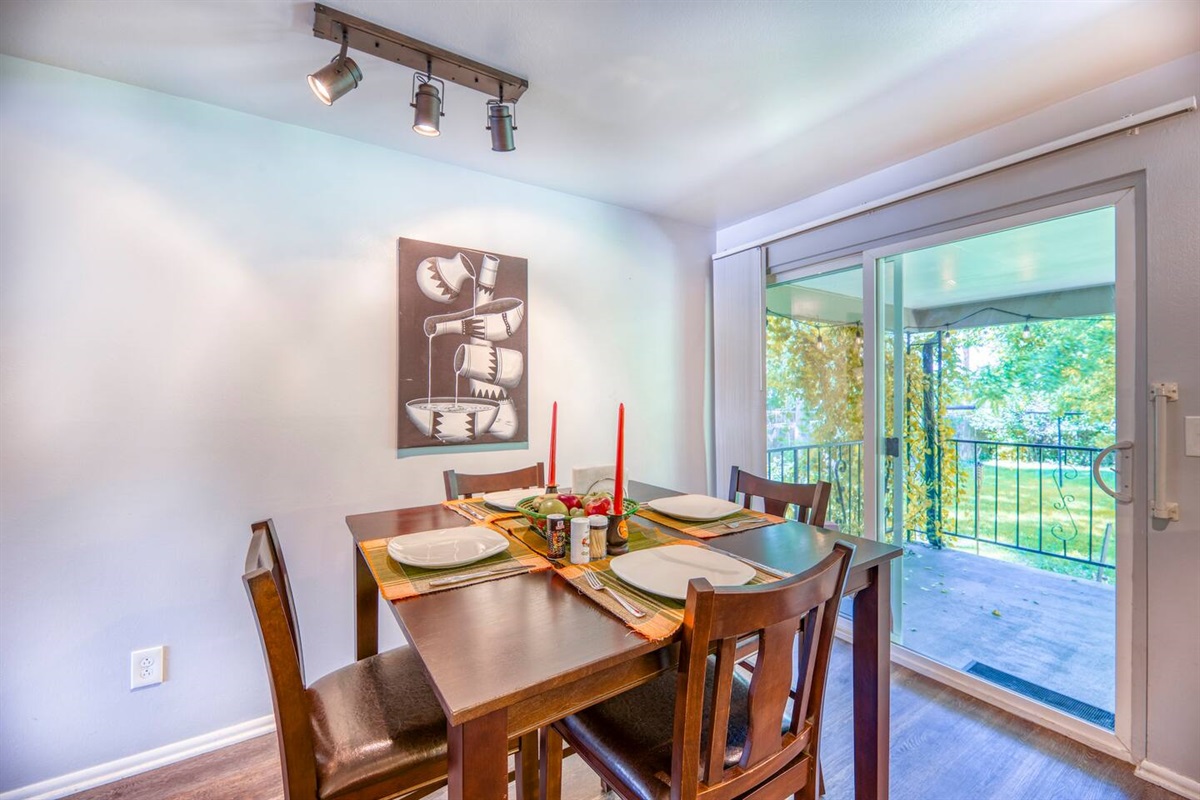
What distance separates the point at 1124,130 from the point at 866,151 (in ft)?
2.71

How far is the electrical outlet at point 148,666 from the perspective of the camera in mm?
1719

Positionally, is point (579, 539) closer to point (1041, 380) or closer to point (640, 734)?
point (640, 734)

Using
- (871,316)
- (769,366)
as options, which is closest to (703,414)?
(769,366)

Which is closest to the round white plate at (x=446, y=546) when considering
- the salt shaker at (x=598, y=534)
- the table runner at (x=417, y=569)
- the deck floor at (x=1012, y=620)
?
the table runner at (x=417, y=569)

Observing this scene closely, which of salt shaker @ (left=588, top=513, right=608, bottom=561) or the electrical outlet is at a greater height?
salt shaker @ (left=588, top=513, right=608, bottom=561)

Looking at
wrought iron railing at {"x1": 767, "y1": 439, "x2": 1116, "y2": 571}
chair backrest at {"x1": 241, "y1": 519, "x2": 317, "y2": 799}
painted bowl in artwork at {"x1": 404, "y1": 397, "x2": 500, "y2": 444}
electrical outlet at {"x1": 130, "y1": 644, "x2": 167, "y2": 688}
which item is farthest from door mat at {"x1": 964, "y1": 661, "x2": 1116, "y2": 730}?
electrical outlet at {"x1": 130, "y1": 644, "x2": 167, "y2": 688}

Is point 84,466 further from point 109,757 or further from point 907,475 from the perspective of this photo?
point 907,475

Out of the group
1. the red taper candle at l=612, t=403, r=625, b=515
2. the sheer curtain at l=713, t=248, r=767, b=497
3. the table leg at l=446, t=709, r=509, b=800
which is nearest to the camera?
the table leg at l=446, t=709, r=509, b=800

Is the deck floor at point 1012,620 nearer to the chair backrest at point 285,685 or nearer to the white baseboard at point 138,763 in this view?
the chair backrest at point 285,685

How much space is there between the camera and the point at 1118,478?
1.77 m

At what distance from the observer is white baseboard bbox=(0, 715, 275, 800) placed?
1587 millimetres

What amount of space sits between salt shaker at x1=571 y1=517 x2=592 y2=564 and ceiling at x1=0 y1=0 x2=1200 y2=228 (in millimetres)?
1427

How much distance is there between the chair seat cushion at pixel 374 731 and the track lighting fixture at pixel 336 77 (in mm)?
1615

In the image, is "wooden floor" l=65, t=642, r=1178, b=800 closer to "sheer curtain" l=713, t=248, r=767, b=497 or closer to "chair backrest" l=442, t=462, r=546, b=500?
"chair backrest" l=442, t=462, r=546, b=500
